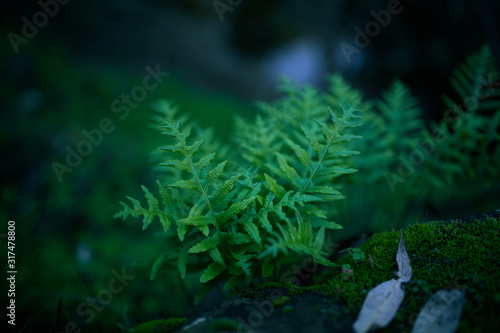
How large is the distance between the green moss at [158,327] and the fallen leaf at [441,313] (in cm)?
118

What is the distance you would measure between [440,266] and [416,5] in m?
4.90

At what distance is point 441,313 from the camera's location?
1333 millimetres

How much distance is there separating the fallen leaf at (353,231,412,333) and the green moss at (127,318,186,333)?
3.05ft

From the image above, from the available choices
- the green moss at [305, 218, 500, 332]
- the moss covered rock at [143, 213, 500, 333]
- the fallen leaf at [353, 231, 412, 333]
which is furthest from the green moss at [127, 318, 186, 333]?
the fallen leaf at [353, 231, 412, 333]

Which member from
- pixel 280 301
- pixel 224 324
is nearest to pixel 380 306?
pixel 280 301

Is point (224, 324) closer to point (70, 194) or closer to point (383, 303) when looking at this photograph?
point (383, 303)

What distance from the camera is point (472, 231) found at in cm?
177

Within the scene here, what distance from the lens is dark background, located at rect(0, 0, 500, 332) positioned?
3250 mm

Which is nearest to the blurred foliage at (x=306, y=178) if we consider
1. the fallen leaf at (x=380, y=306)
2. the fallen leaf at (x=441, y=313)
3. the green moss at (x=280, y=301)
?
the green moss at (x=280, y=301)

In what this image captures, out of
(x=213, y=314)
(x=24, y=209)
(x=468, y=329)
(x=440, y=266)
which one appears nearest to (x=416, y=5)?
(x=440, y=266)

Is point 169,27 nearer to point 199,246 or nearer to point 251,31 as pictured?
point 251,31

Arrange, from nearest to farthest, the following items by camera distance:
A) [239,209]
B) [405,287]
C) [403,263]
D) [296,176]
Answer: [405,287]
[403,263]
[239,209]
[296,176]

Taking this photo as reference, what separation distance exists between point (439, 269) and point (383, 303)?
403mm

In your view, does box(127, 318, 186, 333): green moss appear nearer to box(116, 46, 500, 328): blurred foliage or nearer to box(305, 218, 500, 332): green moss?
box(116, 46, 500, 328): blurred foliage
